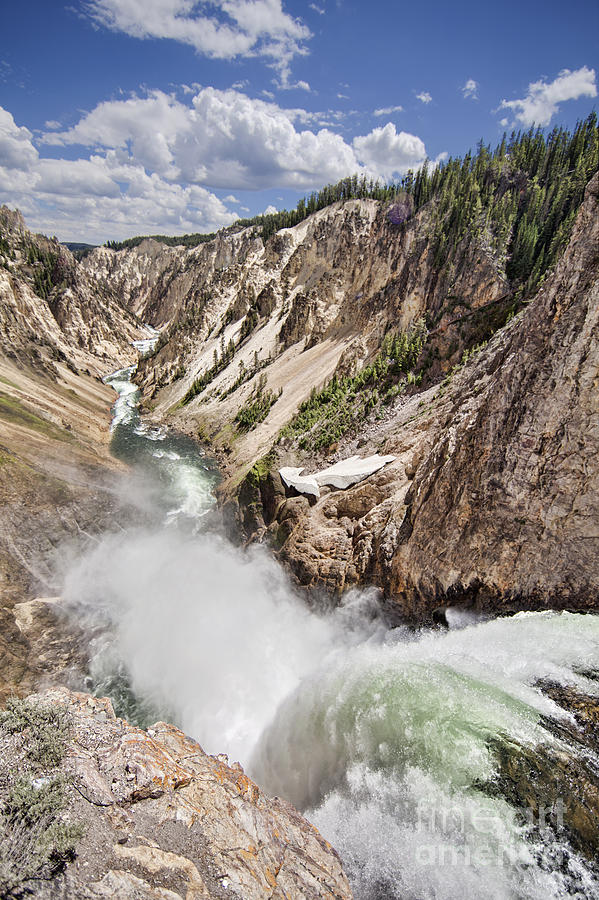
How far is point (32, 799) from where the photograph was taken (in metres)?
5.50

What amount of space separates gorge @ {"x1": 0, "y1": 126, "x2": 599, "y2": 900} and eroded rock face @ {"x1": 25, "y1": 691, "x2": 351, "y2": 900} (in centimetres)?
12

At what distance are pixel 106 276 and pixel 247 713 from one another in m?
160

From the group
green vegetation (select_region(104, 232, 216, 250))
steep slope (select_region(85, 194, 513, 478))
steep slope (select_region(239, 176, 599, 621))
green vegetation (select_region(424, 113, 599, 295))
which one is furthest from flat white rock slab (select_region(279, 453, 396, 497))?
green vegetation (select_region(104, 232, 216, 250))

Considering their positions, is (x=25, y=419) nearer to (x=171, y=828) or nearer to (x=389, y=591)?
(x=389, y=591)

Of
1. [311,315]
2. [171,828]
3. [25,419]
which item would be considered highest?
[311,315]

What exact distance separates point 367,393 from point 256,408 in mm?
18229

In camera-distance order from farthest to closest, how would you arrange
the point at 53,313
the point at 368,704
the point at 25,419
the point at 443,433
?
the point at 53,313, the point at 25,419, the point at 443,433, the point at 368,704

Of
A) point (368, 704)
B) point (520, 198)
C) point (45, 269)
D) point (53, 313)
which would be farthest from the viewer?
point (45, 269)

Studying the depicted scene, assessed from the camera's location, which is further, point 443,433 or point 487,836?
point 443,433

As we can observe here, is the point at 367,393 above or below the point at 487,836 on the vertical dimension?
above

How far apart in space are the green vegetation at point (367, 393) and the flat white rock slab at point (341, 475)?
11.7ft

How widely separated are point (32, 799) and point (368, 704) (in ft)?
25.0

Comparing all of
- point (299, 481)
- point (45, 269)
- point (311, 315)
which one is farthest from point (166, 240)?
point (299, 481)

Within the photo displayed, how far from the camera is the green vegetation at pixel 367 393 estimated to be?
23922 millimetres
